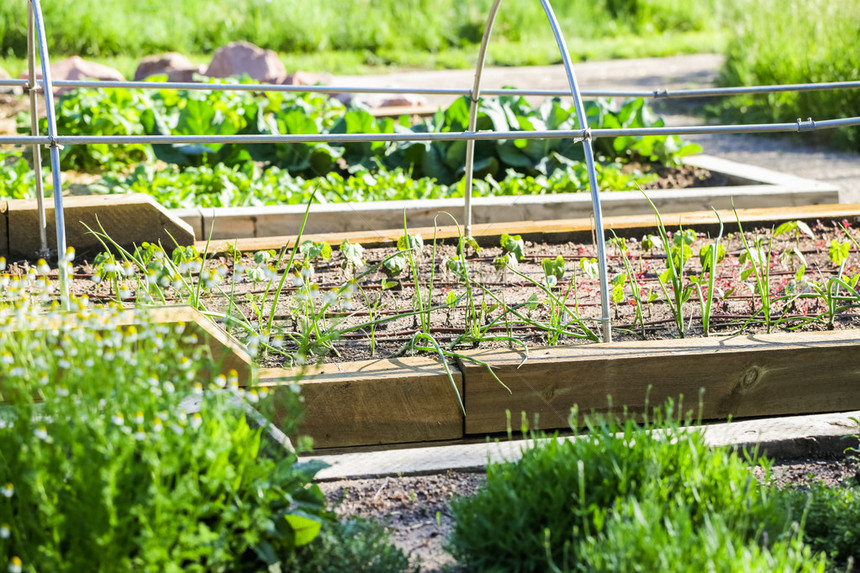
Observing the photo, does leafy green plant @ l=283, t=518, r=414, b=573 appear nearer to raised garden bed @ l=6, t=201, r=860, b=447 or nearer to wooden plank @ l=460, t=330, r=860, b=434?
raised garden bed @ l=6, t=201, r=860, b=447

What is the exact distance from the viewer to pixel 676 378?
257cm

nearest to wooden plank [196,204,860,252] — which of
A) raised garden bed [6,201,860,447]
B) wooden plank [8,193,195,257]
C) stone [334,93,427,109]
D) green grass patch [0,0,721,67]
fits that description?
wooden plank [8,193,195,257]

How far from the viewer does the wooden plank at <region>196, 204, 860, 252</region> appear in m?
3.80

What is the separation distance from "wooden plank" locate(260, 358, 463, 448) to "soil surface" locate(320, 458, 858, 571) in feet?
0.97

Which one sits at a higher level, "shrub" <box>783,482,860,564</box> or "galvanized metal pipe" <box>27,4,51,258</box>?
"galvanized metal pipe" <box>27,4,51,258</box>

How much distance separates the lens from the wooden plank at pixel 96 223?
3.66m

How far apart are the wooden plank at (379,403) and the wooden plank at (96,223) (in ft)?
5.16

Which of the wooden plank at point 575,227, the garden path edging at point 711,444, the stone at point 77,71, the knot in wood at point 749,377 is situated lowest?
the garden path edging at point 711,444

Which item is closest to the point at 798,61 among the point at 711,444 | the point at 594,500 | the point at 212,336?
the point at 711,444

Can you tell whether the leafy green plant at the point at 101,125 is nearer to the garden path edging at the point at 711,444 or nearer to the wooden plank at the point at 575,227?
the wooden plank at the point at 575,227

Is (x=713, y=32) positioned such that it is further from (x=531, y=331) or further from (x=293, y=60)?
(x=531, y=331)

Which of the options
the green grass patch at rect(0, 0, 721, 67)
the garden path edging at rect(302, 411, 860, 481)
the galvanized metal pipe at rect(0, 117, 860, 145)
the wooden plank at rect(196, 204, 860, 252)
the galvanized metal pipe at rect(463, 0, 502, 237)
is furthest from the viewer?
the green grass patch at rect(0, 0, 721, 67)

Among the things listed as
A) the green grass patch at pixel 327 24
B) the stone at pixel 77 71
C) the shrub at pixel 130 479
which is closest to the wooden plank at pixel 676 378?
the shrub at pixel 130 479

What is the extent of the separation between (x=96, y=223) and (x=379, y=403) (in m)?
1.88
